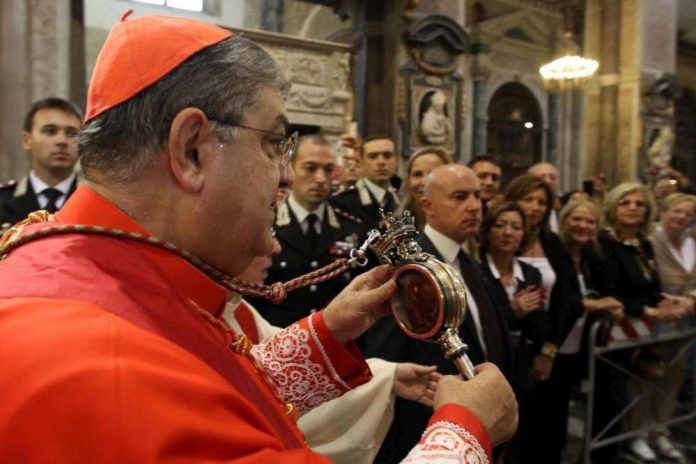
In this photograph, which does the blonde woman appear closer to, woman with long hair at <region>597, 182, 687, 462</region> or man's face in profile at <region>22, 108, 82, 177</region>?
woman with long hair at <region>597, 182, 687, 462</region>

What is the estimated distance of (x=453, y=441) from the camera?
1033 millimetres

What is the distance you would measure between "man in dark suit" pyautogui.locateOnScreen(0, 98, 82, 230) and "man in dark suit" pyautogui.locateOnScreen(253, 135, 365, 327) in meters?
1.20

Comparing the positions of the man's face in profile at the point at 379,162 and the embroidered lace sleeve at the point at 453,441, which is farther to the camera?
the man's face in profile at the point at 379,162

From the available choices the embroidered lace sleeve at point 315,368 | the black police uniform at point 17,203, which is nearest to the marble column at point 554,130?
the black police uniform at point 17,203

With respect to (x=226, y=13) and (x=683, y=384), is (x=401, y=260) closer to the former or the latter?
(x=683, y=384)

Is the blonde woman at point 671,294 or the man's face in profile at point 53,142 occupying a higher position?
the man's face in profile at point 53,142

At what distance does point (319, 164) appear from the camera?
382 centimetres

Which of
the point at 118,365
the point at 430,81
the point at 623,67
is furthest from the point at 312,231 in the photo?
the point at 623,67

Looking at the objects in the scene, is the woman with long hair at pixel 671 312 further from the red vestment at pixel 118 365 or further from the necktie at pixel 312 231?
the red vestment at pixel 118 365

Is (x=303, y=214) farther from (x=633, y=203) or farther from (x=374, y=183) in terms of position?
(x=633, y=203)

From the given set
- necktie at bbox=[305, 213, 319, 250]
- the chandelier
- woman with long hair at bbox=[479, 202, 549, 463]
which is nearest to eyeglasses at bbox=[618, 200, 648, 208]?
woman with long hair at bbox=[479, 202, 549, 463]

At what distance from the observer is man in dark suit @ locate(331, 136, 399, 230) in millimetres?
4723

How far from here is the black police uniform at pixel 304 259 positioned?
362 cm

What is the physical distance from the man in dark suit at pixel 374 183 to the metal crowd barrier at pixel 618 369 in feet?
5.60
